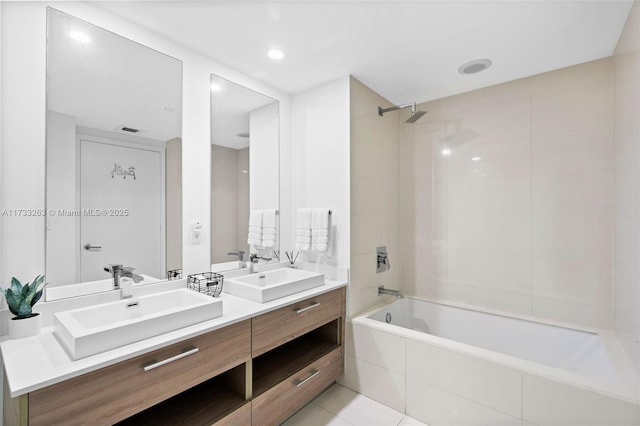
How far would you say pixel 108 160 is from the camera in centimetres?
167

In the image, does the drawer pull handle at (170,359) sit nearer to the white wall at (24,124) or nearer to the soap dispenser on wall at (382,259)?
the white wall at (24,124)

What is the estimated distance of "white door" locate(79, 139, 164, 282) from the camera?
1.58 meters

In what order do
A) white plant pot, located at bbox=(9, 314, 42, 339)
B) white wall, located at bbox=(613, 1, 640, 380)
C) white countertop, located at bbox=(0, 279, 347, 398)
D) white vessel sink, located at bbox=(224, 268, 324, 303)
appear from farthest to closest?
white vessel sink, located at bbox=(224, 268, 324, 303) < white wall, located at bbox=(613, 1, 640, 380) < white plant pot, located at bbox=(9, 314, 42, 339) < white countertop, located at bbox=(0, 279, 347, 398)

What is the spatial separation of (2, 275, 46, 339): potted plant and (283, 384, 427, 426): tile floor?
145cm

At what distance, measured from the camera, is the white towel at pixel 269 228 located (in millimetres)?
2480

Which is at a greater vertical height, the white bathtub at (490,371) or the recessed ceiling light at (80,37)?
the recessed ceiling light at (80,37)

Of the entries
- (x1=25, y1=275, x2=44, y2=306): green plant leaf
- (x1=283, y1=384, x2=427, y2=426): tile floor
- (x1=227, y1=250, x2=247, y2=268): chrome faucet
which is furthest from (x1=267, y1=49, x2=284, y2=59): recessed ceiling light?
(x1=283, y1=384, x2=427, y2=426): tile floor

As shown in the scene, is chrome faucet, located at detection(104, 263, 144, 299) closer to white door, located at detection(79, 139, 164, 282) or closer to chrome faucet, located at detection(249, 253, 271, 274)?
white door, located at detection(79, 139, 164, 282)

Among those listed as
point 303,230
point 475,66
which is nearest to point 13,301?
point 303,230

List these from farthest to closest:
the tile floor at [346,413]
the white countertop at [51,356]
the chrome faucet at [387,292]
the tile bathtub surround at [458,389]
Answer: the chrome faucet at [387,292] → the tile floor at [346,413] → the tile bathtub surround at [458,389] → the white countertop at [51,356]

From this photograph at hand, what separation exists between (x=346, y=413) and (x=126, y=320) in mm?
1489

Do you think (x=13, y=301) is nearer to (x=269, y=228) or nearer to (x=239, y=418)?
(x=239, y=418)

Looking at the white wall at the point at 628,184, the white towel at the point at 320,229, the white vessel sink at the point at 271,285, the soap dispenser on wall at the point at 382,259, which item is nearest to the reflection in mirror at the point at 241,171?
the white vessel sink at the point at 271,285

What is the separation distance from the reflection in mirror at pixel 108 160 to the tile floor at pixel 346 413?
1.31 meters
